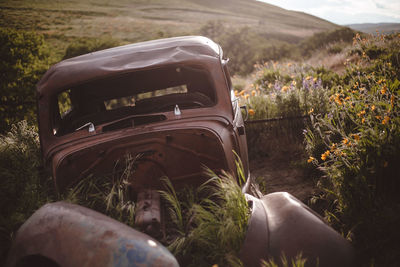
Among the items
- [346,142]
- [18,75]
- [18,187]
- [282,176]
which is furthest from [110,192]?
[18,75]

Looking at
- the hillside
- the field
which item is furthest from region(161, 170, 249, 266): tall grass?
the hillside

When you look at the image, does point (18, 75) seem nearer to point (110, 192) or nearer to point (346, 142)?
point (110, 192)

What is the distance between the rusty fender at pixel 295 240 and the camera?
1660 mm

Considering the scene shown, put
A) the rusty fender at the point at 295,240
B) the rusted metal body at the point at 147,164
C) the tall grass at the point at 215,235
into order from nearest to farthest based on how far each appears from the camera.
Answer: the rusted metal body at the point at 147,164 < the rusty fender at the point at 295,240 < the tall grass at the point at 215,235

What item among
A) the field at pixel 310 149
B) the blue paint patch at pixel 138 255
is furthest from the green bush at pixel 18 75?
the blue paint patch at pixel 138 255

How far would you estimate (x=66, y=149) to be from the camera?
2391 millimetres

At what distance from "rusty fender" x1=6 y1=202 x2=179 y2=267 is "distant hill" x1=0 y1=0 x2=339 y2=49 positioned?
68.0ft

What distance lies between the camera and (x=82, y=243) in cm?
146

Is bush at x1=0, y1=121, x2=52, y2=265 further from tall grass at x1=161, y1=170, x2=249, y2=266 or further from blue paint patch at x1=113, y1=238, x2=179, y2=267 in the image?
tall grass at x1=161, y1=170, x2=249, y2=266

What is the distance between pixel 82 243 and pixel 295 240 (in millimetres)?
1246

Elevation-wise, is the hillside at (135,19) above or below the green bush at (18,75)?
above

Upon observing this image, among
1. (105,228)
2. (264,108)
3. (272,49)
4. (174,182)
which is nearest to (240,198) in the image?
(174,182)

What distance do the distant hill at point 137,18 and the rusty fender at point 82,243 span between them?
2072 cm

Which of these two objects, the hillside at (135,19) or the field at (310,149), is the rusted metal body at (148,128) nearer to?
the field at (310,149)
